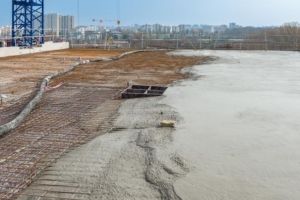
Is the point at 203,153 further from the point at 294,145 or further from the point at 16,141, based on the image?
the point at 16,141

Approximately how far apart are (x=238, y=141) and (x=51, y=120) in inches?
125

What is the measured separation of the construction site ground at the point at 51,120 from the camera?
11.4 ft

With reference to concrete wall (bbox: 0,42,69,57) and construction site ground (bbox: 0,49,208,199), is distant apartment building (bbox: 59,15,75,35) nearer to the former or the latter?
concrete wall (bbox: 0,42,69,57)

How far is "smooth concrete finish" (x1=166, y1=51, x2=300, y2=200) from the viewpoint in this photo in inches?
128

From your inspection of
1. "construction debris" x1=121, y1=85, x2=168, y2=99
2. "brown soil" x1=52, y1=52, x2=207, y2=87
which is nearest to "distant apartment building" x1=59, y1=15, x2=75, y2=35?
"brown soil" x1=52, y1=52, x2=207, y2=87

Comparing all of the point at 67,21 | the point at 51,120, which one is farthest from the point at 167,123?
the point at 67,21

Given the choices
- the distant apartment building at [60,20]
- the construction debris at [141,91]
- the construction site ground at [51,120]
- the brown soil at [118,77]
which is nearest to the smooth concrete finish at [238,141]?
the construction debris at [141,91]

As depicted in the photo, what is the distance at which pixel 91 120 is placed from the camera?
5.87 metres

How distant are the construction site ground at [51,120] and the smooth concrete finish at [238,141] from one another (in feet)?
4.04

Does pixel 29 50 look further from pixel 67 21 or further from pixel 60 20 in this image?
pixel 67 21

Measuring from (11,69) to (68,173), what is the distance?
379 inches

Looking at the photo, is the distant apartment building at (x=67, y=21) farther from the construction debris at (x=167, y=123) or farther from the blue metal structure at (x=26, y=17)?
the construction debris at (x=167, y=123)

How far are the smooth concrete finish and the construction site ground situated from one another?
1.23 meters

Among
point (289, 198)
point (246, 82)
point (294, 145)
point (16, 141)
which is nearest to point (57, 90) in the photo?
point (16, 141)
